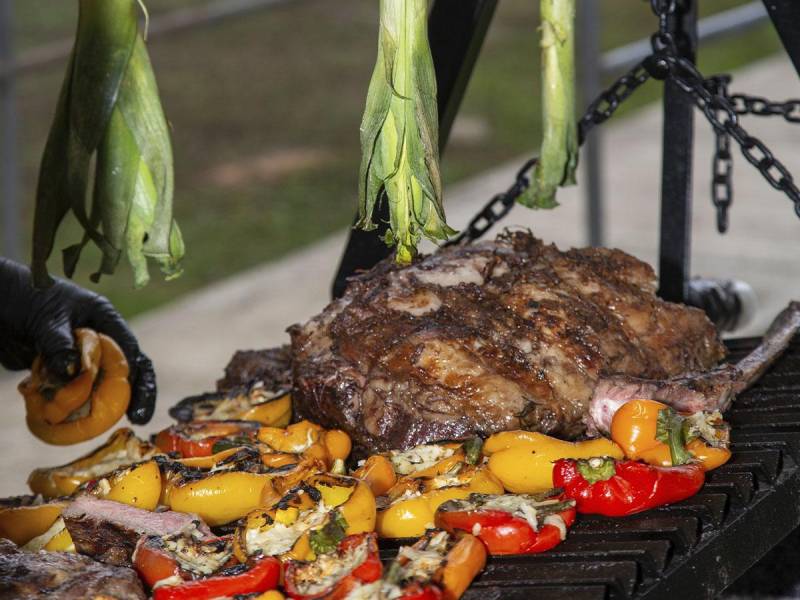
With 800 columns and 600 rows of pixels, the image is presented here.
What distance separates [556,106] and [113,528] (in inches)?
53.0

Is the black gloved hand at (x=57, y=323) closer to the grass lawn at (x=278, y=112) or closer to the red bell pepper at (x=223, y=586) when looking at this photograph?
the red bell pepper at (x=223, y=586)

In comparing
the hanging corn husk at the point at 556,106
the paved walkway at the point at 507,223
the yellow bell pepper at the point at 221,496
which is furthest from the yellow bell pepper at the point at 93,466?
the paved walkway at the point at 507,223

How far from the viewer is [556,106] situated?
10.2 feet

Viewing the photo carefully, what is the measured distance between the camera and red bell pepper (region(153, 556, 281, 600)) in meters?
2.21

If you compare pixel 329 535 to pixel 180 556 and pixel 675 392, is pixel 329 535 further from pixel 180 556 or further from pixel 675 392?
pixel 675 392

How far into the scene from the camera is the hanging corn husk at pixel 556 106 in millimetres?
2986

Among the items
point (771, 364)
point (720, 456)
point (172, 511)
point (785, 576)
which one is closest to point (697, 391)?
point (720, 456)

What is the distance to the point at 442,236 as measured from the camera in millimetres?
2301

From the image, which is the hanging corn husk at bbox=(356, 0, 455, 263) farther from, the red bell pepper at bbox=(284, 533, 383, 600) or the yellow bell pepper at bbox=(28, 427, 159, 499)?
the yellow bell pepper at bbox=(28, 427, 159, 499)

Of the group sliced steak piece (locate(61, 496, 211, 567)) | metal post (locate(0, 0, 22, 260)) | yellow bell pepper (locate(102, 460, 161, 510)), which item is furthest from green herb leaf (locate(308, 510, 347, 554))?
metal post (locate(0, 0, 22, 260))

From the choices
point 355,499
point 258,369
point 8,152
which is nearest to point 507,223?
point 8,152

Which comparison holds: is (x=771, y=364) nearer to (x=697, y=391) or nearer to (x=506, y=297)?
(x=697, y=391)

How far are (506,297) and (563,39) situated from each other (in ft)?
1.87

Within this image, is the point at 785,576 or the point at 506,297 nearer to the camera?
the point at 506,297
